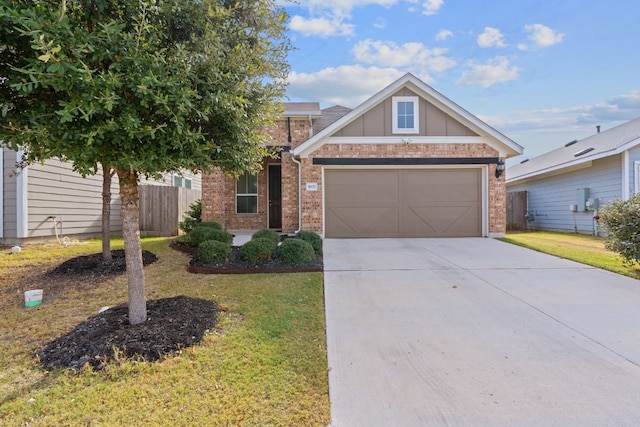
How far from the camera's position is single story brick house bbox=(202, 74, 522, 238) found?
33.4 ft

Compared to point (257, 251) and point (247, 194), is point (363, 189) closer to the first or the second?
point (247, 194)

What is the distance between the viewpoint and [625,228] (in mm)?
5984

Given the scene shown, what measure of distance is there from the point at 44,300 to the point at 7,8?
4.01 metres

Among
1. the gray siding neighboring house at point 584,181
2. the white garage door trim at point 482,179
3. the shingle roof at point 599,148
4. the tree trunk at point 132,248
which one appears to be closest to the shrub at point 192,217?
the white garage door trim at point 482,179

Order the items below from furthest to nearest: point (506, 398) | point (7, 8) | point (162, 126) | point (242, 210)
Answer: point (242, 210) → point (162, 126) → point (506, 398) → point (7, 8)

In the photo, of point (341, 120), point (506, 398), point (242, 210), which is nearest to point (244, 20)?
point (506, 398)

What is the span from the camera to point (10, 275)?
19.2ft

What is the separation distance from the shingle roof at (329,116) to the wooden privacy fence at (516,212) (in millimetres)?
9410

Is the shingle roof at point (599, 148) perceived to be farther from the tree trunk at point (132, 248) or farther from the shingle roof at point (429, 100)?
the tree trunk at point (132, 248)

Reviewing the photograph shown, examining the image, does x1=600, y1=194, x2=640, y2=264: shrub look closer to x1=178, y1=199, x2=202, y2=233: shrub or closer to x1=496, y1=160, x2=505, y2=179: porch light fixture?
x1=496, y1=160, x2=505, y2=179: porch light fixture

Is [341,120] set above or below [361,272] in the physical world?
above

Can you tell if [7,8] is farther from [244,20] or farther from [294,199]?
[294,199]

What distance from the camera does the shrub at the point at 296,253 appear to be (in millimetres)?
6504

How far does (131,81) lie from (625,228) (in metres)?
7.92
